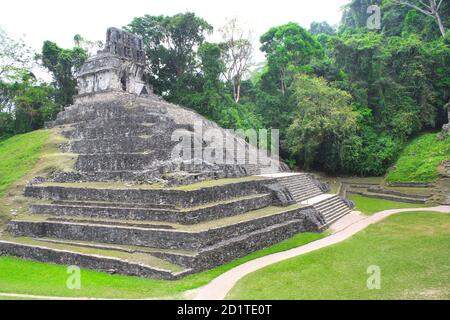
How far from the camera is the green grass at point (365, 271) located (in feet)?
26.1

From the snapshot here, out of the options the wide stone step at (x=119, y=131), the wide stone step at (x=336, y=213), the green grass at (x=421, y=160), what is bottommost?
the wide stone step at (x=336, y=213)

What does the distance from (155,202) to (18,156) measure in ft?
38.1

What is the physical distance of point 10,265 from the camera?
38.5ft

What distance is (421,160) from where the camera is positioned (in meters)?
22.4

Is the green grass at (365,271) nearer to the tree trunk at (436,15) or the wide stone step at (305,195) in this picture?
the wide stone step at (305,195)

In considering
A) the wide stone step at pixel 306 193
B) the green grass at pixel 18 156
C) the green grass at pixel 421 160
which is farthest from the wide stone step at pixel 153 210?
the green grass at pixel 421 160

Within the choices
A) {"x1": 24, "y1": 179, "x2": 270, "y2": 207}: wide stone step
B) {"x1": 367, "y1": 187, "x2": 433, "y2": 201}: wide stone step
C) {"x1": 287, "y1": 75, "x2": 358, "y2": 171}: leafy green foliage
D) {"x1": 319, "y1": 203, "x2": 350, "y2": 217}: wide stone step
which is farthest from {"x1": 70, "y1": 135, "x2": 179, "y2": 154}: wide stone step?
{"x1": 367, "y1": 187, "x2": 433, "y2": 201}: wide stone step

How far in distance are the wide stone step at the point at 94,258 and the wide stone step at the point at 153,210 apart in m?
1.46

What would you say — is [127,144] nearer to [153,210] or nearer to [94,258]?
[153,210]

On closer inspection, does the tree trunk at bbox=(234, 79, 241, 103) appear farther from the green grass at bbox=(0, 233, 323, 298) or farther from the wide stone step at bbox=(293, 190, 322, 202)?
the green grass at bbox=(0, 233, 323, 298)

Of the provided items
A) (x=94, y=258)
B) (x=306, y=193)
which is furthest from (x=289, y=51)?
(x=94, y=258)

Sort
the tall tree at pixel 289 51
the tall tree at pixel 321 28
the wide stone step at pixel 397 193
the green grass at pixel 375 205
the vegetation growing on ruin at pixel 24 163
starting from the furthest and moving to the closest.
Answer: the tall tree at pixel 321 28, the tall tree at pixel 289 51, the wide stone step at pixel 397 193, the green grass at pixel 375 205, the vegetation growing on ruin at pixel 24 163

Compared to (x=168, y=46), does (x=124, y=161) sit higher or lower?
lower
